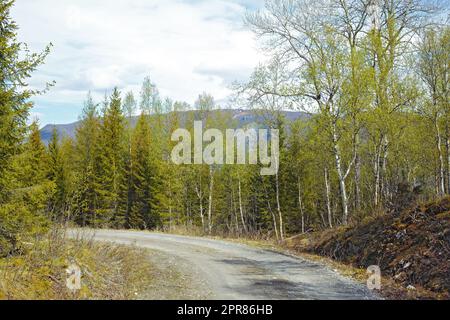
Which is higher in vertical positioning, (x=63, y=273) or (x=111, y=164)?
(x=111, y=164)

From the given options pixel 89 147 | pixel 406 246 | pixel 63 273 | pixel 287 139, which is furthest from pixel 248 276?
pixel 89 147

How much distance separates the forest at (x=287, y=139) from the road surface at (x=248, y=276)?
339cm

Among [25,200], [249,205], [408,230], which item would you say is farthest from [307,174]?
[25,200]

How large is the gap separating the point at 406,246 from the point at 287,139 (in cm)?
2296

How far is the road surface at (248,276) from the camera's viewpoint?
8953 millimetres

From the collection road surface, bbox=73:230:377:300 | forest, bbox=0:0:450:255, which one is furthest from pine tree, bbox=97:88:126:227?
road surface, bbox=73:230:377:300

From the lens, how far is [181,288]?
9.48 metres

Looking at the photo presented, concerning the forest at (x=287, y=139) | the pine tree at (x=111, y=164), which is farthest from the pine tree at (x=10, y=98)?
the pine tree at (x=111, y=164)

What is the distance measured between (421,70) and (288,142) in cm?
1654

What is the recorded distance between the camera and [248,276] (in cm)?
1108

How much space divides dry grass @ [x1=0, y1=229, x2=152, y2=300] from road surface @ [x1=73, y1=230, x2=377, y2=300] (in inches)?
30.1

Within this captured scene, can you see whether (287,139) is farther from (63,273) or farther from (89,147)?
(63,273)

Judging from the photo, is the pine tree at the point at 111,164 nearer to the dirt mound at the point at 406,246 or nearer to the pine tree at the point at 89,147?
the pine tree at the point at 89,147
